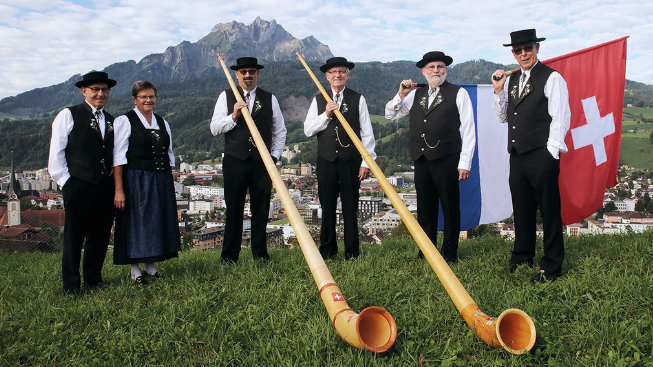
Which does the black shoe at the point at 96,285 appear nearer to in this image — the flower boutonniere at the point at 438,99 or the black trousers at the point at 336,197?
the black trousers at the point at 336,197

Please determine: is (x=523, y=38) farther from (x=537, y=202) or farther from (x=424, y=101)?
(x=537, y=202)

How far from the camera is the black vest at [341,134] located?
15.3 ft

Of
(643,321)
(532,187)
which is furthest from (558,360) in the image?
(532,187)

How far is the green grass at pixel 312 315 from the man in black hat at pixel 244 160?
47 centimetres

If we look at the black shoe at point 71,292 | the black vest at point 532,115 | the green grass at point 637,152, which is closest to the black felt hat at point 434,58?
the black vest at point 532,115

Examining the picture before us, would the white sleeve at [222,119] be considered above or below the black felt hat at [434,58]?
below

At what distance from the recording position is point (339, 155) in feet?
15.3

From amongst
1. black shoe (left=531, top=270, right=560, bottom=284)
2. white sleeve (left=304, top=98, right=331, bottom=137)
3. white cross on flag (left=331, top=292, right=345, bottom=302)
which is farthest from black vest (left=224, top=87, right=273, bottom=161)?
black shoe (left=531, top=270, right=560, bottom=284)

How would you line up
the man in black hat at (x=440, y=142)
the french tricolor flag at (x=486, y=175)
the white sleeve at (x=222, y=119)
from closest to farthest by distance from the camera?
the man in black hat at (x=440, y=142) → the white sleeve at (x=222, y=119) → the french tricolor flag at (x=486, y=175)

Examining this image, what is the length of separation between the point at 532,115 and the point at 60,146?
421 cm

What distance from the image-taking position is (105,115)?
405cm

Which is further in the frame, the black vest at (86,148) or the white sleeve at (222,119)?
the white sleeve at (222,119)

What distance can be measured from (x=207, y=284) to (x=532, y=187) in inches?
124

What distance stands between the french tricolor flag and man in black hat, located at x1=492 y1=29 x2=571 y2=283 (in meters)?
2.08
